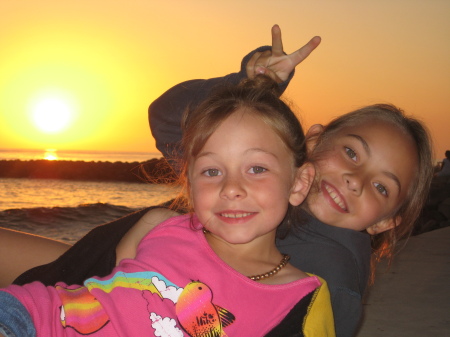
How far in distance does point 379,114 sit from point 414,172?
31 cm

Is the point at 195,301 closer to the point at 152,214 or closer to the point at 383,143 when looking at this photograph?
the point at 152,214

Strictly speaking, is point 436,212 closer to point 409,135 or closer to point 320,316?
point 409,135

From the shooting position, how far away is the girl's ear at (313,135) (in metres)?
2.21

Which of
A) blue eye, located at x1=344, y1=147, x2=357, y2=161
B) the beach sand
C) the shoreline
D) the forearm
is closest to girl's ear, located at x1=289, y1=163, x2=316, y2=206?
blue eye, located at x1=344, y1=147, x2=357, y2=161

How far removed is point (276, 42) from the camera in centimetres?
217

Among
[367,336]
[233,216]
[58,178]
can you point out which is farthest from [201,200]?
[58,178]

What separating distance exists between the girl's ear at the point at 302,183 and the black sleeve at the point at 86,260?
0.62 meters

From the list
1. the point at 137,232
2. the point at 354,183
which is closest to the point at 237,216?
the point at 137,232

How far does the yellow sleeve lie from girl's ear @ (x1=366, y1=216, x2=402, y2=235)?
2.38 ft

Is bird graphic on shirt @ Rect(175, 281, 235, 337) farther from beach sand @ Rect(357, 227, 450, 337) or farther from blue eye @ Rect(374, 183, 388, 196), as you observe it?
beach sand @ Rect(357, 227, 450, 337)

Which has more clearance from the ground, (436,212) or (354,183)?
(354,183)

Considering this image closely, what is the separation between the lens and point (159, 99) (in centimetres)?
255

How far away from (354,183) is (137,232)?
0.87m

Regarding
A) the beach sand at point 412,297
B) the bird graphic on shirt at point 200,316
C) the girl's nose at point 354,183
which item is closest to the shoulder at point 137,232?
the bird graphic on shirt at point 200,316
